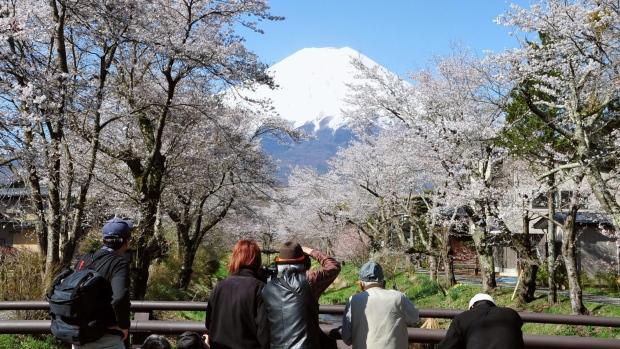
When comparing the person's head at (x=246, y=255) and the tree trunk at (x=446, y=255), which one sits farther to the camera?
the tree trunk at (x=446, y=255)

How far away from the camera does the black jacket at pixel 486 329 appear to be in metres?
3.70

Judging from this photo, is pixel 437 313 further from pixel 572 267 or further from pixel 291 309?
pixel 572 267

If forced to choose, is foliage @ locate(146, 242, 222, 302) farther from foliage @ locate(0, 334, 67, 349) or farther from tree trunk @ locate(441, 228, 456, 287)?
tree trunk @ locate(441, 228, 456, 287)

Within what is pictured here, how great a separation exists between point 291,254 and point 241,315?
0.53 m

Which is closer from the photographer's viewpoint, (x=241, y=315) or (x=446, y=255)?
(x=241, y=315)

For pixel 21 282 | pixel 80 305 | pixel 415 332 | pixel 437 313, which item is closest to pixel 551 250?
pixel 437 313

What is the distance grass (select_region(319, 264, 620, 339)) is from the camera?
13.5m

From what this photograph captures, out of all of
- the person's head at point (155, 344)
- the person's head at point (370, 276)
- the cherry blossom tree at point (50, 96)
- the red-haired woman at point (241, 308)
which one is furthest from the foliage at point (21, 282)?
the person's head at point (370, 276)

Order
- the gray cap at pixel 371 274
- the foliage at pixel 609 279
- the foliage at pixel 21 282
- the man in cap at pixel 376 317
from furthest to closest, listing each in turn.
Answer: the foliage at pixel 609 279, the foliage at pixel 21 282, the gray cap at pixel 371 274, the man in cap at pixel 376 317

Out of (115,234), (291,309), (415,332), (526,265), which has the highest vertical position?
(115,234)

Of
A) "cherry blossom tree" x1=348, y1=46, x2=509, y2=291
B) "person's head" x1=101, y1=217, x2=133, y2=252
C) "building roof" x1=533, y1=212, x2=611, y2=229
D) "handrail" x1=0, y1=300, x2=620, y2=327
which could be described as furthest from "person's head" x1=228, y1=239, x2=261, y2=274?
"building roof" x1=533, y1=212, x2=611, y2=229

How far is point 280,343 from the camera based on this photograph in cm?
376

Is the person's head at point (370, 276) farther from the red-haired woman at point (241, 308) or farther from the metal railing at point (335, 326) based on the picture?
the metal railing at point (335, 326)

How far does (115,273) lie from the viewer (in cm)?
406
